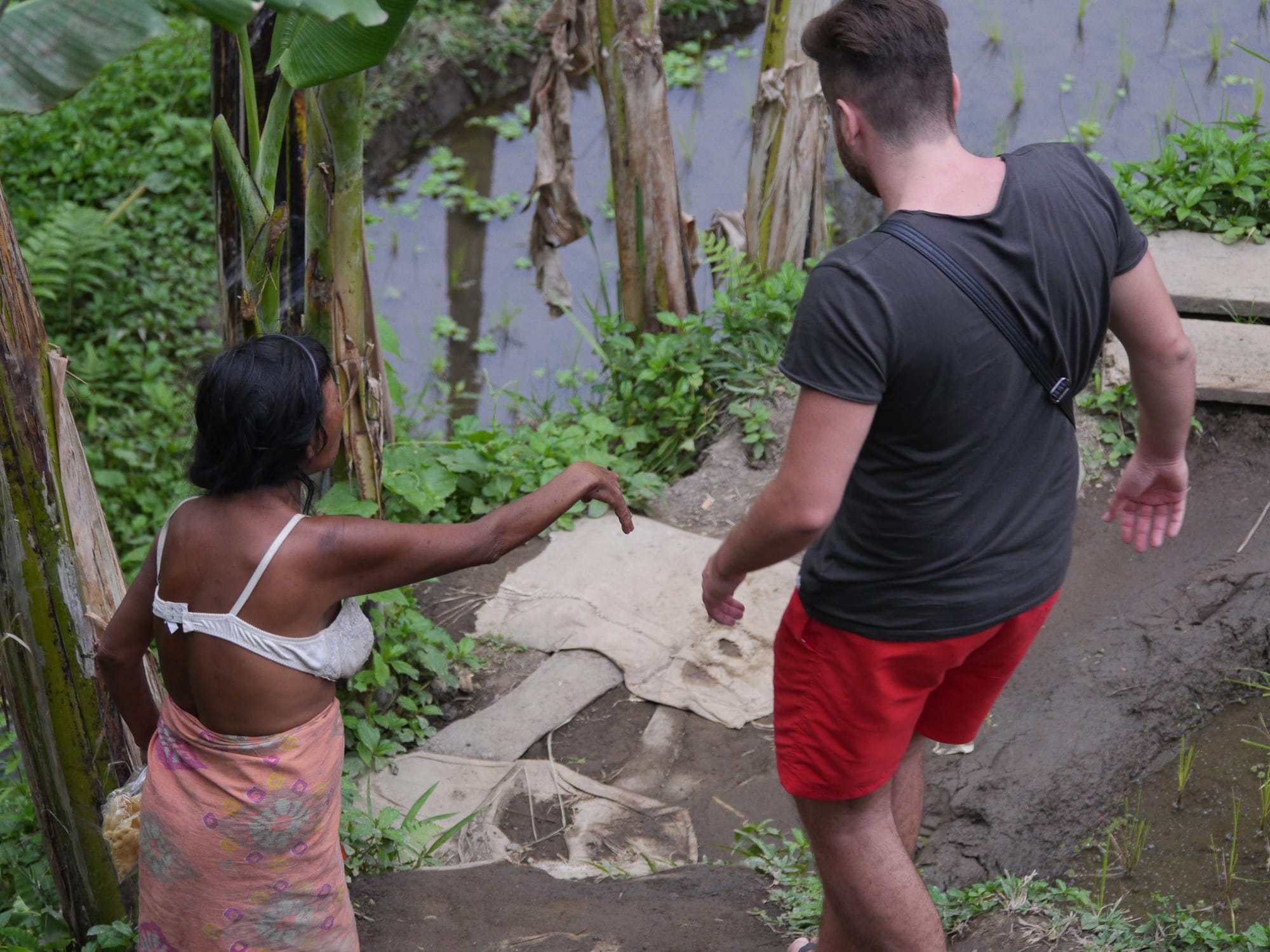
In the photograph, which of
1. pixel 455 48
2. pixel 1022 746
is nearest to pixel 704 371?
pixel 1022 746

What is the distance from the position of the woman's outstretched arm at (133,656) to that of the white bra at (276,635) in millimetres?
51

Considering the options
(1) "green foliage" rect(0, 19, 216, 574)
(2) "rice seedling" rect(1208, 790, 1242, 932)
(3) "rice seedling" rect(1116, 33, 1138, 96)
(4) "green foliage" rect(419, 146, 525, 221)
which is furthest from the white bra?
(3) "rice seedling" rect(1116, 33, 1138, 96)

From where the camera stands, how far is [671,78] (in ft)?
24.7

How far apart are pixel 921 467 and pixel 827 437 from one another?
0.21 metres

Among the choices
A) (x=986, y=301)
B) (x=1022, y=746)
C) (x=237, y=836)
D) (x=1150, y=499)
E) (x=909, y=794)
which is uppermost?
(x=986, y=301)

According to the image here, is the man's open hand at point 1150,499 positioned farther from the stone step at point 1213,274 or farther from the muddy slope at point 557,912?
the stone step at point 1213,274

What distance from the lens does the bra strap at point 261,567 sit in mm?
1743

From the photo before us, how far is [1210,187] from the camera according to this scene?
4.68 m

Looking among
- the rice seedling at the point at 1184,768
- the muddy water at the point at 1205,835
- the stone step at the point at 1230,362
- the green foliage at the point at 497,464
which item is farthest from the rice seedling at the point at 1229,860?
the green foliage at the point at 497,464

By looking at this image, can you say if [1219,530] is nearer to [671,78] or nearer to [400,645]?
[400,645]

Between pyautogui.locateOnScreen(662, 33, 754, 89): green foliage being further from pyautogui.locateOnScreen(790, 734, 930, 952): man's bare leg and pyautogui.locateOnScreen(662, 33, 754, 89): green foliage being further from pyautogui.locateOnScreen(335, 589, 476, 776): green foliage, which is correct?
pyautogui.locateOnScreen(790, 734, 930, 952): man's bare leg

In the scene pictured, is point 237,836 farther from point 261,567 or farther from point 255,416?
point 255,416

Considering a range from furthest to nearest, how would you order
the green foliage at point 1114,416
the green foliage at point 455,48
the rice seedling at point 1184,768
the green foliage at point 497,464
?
the green foliage at point 455,48, the green foliage at point 1114,416, the green foliage at point 497,464, the rice seedling at point 1184,768

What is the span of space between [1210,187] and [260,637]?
4.40 m
